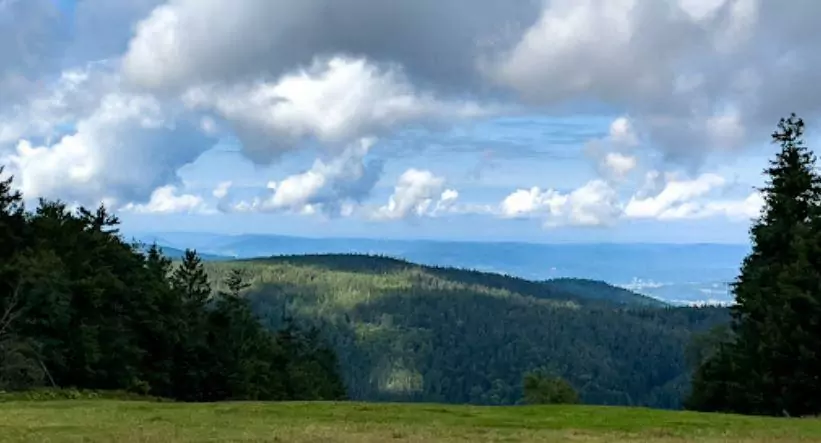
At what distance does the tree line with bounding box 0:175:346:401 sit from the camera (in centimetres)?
6178

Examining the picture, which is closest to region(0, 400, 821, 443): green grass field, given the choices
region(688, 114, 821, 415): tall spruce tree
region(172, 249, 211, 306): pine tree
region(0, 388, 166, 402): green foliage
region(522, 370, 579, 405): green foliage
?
region(0, 388, 166, 402): green foliage

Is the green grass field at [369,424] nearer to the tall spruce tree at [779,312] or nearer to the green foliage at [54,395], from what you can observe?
the green foliage at [54,395]

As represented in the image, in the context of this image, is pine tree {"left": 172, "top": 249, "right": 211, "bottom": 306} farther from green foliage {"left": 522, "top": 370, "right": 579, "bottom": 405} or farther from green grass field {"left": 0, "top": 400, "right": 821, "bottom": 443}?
green grass field {"left": 0, "top": 400, "right": 821, "bottom": 443}

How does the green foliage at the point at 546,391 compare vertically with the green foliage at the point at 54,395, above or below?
below

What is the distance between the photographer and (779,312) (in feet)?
170

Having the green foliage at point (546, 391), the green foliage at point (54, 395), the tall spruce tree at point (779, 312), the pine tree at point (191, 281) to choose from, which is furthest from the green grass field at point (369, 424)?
the green foliage at point (546, 391)

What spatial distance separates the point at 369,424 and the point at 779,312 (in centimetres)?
3149

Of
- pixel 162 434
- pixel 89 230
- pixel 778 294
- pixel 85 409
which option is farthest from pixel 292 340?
pixel 162 434

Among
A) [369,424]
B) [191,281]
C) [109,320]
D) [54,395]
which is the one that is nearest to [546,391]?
[191,281]

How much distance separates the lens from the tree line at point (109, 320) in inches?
2432

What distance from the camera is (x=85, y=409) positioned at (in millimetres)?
35281

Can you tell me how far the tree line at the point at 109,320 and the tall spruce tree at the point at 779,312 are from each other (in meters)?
41.5

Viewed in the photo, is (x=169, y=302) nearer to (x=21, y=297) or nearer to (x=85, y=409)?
(x=21, y=297)

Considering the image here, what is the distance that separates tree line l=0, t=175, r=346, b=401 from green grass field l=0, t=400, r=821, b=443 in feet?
70.2
